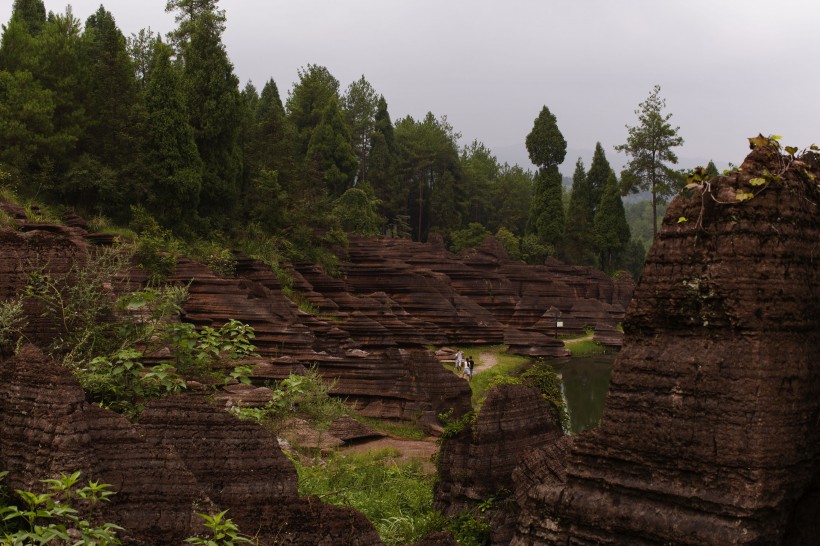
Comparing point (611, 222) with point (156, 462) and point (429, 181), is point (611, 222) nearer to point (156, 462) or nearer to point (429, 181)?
point (429, 181)

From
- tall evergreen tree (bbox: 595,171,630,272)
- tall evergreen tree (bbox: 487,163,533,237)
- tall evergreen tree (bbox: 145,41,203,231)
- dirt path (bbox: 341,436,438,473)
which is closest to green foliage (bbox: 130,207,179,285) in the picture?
tall evergreen tree (bbox: 145,41,203,231)

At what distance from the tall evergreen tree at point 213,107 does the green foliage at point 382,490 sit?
19.4m

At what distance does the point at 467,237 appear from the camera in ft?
211

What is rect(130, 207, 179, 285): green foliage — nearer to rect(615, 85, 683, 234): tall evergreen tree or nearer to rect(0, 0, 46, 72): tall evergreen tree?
rect(0, 0, 46, 72): tall evergreen tree

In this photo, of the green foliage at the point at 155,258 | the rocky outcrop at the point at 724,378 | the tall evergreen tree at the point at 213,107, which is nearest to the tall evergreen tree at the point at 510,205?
the tall evergreen tree at the point at 213,107

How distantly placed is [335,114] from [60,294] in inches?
1774

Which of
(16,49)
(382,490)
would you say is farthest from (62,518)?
(16,49)

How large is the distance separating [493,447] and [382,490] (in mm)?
3252

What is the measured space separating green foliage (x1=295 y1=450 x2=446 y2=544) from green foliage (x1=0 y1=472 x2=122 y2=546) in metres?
5.25

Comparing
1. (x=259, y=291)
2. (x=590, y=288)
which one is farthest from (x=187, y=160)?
(x=590, y=288)

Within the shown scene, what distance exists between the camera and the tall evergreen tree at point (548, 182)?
61.7 m

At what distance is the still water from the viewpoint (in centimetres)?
2742

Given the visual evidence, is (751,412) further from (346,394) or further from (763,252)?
(346,394)

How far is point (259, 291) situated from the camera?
992 inches
